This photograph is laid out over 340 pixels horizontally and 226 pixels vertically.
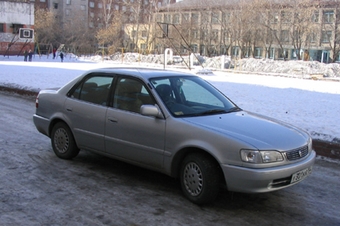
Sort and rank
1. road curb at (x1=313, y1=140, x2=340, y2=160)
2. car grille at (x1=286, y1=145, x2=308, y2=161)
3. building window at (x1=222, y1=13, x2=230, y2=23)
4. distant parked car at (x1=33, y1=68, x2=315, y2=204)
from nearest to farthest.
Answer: distant parked car at (x1=33, y1=68, x2=315, y2=204), car grille at (x1=286, y1=145, x2=308, y2=161), road curb at (x1=313, y1=140, x2=340, y2=160), building window at (x1=222, y1=13, x2=230, y2=23)

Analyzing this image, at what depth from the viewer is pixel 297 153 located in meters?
4.74

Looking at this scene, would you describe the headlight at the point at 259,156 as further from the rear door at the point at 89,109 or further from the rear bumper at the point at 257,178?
the rear door at the point at 89,109

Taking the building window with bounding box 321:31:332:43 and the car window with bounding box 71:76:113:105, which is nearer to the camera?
the car window with bounding box 71:76:113:105

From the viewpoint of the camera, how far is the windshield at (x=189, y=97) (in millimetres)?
5340

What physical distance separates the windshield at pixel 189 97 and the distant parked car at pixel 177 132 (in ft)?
0.05

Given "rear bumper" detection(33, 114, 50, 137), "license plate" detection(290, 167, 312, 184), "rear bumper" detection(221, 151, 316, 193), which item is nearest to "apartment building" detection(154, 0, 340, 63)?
"rear bumper" detection(33, 114, 50, 137)

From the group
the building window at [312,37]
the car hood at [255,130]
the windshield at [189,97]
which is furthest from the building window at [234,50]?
the car hood at [255,130]

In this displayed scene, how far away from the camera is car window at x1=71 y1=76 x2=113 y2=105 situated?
5.94 m

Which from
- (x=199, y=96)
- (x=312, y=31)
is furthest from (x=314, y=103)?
(x=312, y=31)

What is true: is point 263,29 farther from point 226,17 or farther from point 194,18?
point 194,18

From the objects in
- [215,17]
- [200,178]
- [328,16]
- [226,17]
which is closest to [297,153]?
[200,178]

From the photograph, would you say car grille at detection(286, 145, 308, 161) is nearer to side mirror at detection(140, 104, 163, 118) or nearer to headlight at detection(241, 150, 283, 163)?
headlight at detection(241, 150, 283, 163)

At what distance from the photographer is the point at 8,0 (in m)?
57.1

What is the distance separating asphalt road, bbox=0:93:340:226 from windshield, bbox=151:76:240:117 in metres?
1.06
